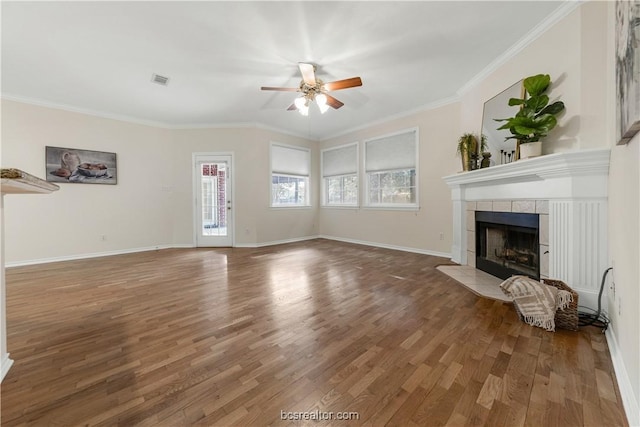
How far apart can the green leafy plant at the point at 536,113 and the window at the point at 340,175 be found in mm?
3696

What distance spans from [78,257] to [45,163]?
1744mm

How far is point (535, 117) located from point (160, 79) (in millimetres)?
4793

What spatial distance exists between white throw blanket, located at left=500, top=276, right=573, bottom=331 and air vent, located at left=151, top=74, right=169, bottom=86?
4.96m

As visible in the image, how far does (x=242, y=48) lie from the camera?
2889mm

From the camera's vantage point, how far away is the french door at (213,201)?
581cm

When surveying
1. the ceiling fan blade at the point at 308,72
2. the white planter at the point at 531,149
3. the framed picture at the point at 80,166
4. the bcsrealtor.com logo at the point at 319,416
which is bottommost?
the bcsrealtor.com logo at the point at 319,416

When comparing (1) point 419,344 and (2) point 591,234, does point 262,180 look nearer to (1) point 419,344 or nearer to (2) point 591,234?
(1) point 419,344

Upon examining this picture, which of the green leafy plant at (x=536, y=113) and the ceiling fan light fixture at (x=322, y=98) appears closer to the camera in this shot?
the green leafy plant at (x=536, y=113)

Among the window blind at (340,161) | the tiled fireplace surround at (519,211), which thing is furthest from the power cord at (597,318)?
the window blind at (340,161)

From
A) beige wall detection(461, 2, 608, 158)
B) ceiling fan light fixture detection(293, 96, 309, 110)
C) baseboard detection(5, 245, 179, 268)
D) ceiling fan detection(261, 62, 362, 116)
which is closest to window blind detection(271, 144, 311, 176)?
ceiling fan detection(261, 62, 362, 116)

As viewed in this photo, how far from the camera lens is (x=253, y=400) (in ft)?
4.19

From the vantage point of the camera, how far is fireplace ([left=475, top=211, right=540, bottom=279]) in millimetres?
2740

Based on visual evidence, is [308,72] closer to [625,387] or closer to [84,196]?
[625,387]

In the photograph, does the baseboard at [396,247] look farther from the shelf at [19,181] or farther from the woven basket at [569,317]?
the shelf at [19,181]
